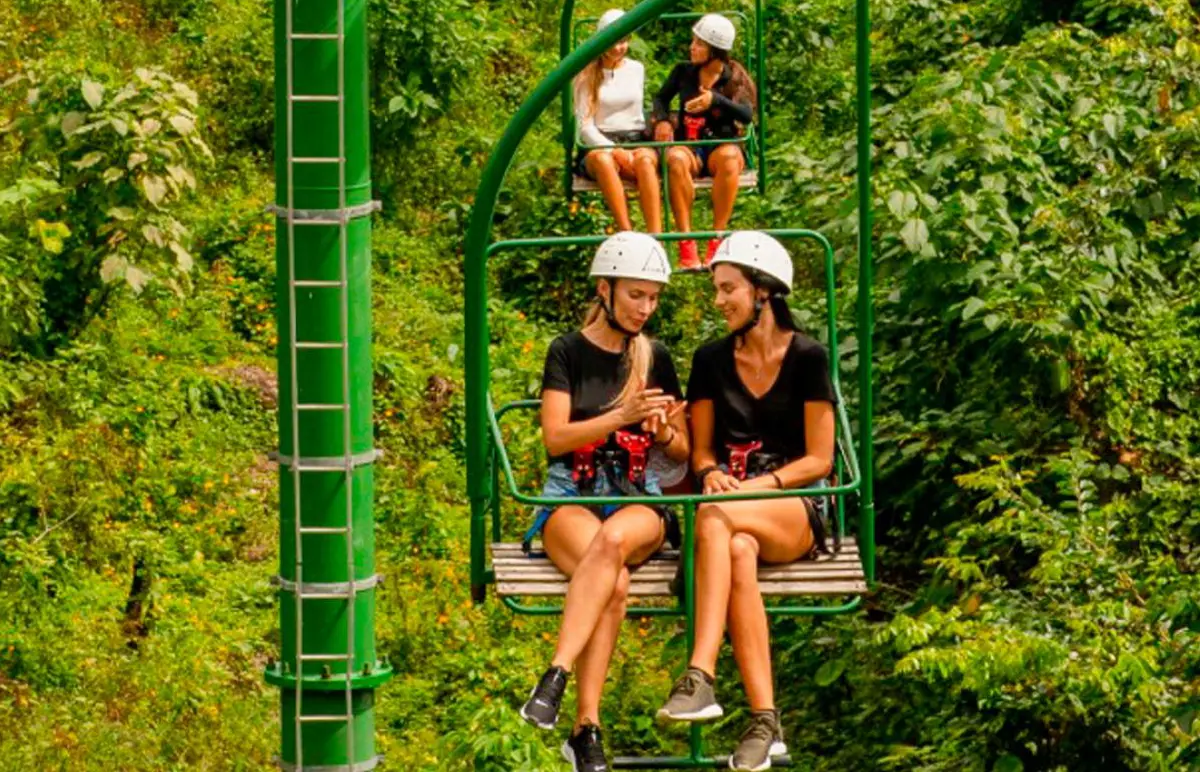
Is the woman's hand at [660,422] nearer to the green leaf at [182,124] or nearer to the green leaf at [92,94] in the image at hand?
the green leaf at [182,124]

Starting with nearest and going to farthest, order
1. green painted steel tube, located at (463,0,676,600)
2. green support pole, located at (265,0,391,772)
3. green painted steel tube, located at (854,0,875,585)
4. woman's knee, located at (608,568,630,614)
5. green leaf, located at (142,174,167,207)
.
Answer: green painted steel tube, located at (463,0,676,600), green support pole, located at (265,0,391,772), green painted steel tube, located at (854,0,875,585), woman's knee, located at (608,568,630,614), green leaf, located at (142,174,167,207)

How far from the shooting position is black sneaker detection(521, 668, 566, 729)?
764cm

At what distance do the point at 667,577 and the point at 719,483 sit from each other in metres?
0.29

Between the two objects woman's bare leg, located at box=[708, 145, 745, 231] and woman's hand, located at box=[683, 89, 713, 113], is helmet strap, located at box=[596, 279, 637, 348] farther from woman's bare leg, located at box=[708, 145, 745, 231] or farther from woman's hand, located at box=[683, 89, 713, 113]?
woman's hand, located at box=[683, 89, 713, 113]

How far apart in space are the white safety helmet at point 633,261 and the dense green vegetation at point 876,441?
2.08 meters

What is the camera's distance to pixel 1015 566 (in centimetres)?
1195

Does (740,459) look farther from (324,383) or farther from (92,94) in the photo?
(92,94)

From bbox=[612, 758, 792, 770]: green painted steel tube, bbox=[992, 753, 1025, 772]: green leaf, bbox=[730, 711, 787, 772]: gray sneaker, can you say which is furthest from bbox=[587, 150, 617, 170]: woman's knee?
bbox=[612, 758, 792, 770]: green painted steel tube

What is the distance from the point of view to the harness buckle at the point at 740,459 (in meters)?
8.23

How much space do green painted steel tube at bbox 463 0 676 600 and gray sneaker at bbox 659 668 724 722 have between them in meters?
0.63

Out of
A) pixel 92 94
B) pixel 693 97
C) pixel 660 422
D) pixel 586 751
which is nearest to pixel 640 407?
pixel 660 422

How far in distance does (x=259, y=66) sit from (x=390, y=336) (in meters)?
3.02

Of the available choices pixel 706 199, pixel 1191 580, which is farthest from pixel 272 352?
pixel 1191 580

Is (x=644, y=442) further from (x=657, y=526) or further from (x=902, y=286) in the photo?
(x=902, y=286)
